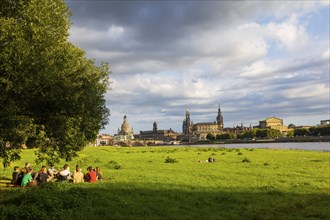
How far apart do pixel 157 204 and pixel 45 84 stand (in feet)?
29.7

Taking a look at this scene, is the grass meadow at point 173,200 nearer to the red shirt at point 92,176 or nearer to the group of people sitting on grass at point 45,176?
the group of people sitting on grass at point 45,176

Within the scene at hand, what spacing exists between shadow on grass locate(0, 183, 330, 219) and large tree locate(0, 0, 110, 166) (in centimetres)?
308

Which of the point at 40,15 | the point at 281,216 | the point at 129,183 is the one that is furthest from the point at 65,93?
the point at 281,216

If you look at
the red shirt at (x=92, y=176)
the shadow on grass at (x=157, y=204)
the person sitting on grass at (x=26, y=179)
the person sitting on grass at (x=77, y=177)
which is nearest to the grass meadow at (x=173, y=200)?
the shadow on grass at (x=157, y=204)

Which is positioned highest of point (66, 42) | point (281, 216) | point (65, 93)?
point (66, 42)

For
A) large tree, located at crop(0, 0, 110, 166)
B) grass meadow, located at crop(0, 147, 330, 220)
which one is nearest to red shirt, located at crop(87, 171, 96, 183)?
grass meadow, located at crop(0, 147, 330, 220)

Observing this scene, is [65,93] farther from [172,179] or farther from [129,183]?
[172,179]

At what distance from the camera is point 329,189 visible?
2778cm

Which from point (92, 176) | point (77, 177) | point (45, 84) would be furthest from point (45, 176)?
point (45, 84)

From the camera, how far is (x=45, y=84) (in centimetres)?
1895

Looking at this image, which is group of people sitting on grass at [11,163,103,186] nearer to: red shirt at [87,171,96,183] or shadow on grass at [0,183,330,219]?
red shirt at [87,171,96,183]

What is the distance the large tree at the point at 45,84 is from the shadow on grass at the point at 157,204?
308 centimetres

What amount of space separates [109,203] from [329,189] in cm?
1796

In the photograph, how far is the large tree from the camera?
17.7 m
